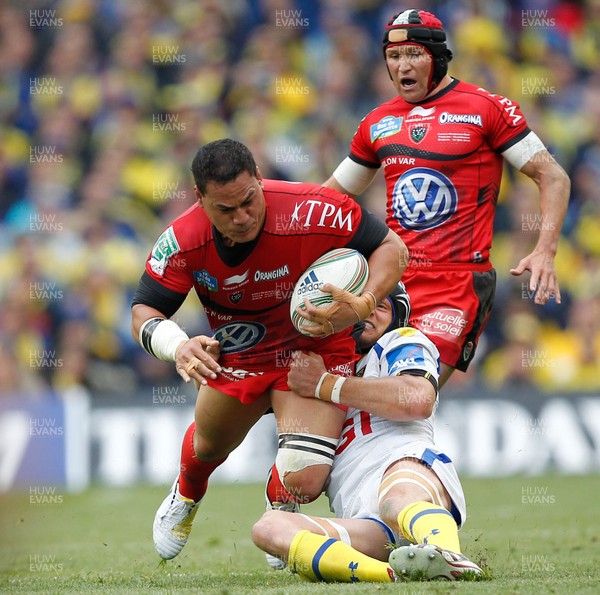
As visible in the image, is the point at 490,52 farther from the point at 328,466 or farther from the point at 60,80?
the point at 328,466

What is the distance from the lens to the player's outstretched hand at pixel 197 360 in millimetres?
5207

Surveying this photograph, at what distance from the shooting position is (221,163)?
17.5 ft

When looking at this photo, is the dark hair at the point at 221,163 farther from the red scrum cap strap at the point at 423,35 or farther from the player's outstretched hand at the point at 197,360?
the red scrum cap strap at the point at 423,35

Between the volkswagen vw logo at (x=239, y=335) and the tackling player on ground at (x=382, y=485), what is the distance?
31 centimetres

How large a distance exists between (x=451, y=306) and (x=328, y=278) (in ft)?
5.55

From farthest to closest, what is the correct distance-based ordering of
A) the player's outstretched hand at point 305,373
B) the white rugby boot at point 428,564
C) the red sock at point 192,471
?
the red sock at point 192,471
the player's outstretched hand at point 305,373
the white rugby boot at point 428,564

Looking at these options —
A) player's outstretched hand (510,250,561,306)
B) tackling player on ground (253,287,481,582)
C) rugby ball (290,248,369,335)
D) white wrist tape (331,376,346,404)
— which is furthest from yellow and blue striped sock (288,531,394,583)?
player's outstretched hand (510,250,561,306)

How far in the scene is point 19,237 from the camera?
13.6m

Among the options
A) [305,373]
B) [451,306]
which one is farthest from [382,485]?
[451,306]

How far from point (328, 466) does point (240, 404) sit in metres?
0.67

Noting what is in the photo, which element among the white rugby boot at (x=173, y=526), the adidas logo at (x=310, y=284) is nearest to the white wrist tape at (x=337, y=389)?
the adidas logo at (x=310, y=284)

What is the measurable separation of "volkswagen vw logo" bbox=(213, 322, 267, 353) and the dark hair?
0.94 metres

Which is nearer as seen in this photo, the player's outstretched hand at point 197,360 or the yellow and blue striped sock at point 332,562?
the yellow and blue striped sock at point 332,562

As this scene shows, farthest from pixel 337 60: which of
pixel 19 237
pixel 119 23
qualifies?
pixel 19 237
